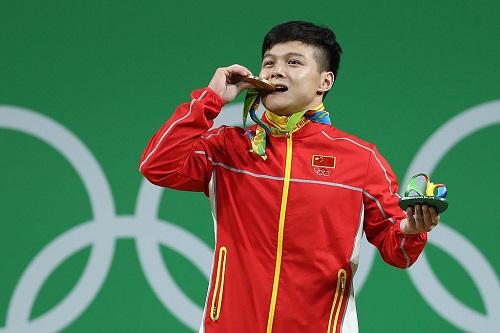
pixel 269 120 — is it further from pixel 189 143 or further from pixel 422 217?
pixel 422 217

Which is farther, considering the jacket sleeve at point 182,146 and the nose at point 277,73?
Answer: the nose at point 277,73

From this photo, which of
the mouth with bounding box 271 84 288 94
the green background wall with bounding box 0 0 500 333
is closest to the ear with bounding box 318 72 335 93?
the mouth with bounding box 271 84 288 94

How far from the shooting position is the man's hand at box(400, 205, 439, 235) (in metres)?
2.18

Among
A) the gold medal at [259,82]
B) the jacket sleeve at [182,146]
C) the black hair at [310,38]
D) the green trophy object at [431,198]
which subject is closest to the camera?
the green trophy object at [431,198]

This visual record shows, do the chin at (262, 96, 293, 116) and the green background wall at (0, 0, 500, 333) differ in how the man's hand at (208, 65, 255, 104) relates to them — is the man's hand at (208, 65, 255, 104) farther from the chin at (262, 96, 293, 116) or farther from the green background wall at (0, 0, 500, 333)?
the green background wall at (0, 0, 500, 333)

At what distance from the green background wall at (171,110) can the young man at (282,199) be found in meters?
1.12

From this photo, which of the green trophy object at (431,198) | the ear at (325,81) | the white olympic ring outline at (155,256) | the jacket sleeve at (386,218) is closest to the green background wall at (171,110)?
the white olympic ring outline at (155,256)

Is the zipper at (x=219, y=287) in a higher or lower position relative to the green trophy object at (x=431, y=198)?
lower

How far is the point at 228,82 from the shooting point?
8.14 ft

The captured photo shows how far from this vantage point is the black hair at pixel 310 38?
258cm

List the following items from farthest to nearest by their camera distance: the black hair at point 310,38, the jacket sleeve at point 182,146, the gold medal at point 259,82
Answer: the black hair at point 310,38
the gold medal at point 259,82
the jacket sleeve at point 182,146

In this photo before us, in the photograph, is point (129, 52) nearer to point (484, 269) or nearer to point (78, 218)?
point (78, 218)

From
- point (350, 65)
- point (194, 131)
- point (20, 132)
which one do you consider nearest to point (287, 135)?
point (194, 131)

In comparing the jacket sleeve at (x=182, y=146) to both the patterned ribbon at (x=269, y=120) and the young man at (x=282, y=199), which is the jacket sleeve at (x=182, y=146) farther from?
the patterned ribbon at (x=269, y=120)
